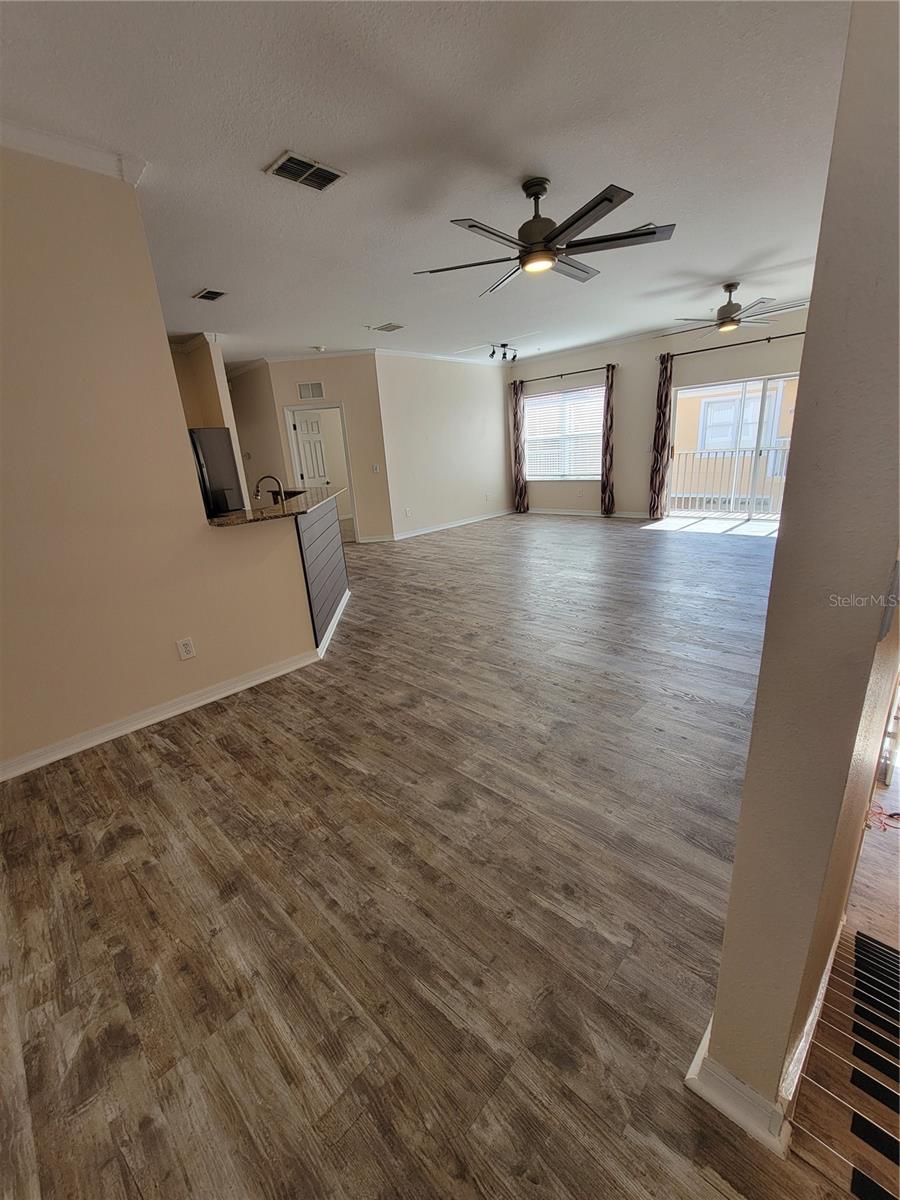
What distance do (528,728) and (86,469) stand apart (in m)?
2.56

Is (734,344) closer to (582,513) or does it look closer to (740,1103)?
(582,513)

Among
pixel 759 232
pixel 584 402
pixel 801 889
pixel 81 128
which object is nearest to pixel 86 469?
pixel 81 128

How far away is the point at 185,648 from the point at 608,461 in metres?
6.86

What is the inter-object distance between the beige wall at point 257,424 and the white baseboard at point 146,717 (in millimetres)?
4303

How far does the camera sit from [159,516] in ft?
8.38

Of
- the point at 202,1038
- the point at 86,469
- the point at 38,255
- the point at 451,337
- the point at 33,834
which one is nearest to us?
the point at 202,1038

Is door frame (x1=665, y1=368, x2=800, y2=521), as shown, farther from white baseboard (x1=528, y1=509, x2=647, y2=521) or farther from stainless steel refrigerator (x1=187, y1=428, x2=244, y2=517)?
stainless steel refrigerator (x1=187, y1=428, x2=244, y2=517)

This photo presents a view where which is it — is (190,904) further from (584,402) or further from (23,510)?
(584,402)

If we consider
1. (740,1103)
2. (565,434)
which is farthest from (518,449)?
(740,1103)

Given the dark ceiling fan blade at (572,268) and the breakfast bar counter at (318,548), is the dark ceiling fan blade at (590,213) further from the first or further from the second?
the breakfast bar counter at (318,548)

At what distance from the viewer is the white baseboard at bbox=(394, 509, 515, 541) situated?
7.51 metres

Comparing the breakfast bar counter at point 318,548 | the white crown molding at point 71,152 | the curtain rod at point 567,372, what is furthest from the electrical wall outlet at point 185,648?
the curtain rod at point 567,372

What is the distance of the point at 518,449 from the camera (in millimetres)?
8766

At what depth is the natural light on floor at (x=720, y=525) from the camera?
6.14 meters
